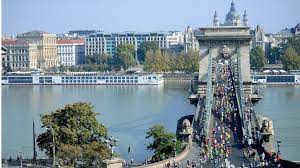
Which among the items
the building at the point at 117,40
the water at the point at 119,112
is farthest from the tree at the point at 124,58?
the water at the point at 119,112

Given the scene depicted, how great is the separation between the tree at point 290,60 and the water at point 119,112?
4702 millimetres

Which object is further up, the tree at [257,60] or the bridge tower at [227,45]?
the bridge tower at [227,45]

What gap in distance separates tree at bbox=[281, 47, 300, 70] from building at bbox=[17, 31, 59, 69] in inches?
509

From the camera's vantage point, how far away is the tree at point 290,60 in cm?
2689

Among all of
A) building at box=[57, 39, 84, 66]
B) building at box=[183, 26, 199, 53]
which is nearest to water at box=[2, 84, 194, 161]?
building at box=[183, 26, 199, 53]

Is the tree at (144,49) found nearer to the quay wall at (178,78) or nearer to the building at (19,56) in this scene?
the building at (19,56)

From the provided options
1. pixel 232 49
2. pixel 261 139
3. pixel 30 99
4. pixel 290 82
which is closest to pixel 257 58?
pixel 290 82

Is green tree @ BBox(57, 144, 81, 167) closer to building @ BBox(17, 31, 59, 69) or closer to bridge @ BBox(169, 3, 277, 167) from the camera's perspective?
bridge @ BBox(169, 3, 277, 167)

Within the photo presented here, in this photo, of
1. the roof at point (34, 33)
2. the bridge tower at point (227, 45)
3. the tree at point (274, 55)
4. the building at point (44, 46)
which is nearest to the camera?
the bridge tower at point (227, 45)

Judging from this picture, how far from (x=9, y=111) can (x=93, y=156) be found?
10051 millimetres

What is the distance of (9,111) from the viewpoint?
52.8 ft

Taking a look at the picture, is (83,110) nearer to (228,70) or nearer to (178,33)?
(228,70)

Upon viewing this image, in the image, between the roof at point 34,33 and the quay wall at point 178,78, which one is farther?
the roof at point 34,33

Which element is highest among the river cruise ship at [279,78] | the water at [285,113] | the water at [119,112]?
the river cruise ship at [279,78]
